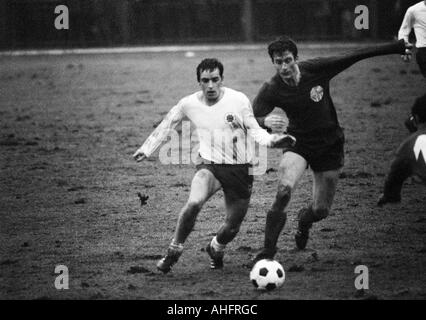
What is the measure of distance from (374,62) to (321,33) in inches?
220

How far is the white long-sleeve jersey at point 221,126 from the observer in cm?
814

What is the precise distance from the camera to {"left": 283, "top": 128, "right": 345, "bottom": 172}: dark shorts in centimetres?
852

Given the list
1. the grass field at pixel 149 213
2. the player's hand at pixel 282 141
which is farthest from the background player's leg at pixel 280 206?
the player's hand at pixel 282 141

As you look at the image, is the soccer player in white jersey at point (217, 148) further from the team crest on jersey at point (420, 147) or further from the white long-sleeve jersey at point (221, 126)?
the team crest on jersey at point (420, 147)

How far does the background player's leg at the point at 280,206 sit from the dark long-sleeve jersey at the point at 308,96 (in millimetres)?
392

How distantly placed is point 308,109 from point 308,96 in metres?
0.12

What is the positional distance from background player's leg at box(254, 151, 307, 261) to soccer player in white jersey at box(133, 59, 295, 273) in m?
0.31

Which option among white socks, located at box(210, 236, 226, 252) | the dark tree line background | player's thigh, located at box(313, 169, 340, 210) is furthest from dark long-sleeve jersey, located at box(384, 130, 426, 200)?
the dark tree line background

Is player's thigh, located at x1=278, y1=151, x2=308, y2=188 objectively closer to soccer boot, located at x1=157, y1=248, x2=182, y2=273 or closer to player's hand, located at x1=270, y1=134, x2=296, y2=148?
player's hand, located at x1=270, y1=134, x2=296, y2=148

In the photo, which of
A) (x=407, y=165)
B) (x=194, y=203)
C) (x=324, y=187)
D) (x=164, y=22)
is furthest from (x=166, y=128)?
(x=164, y=22)

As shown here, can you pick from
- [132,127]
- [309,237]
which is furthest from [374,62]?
[309,237]

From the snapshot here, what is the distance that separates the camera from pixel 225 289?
7.60m

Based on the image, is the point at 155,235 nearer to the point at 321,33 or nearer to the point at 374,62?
the point at 374,62

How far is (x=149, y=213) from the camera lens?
10.7 metres
